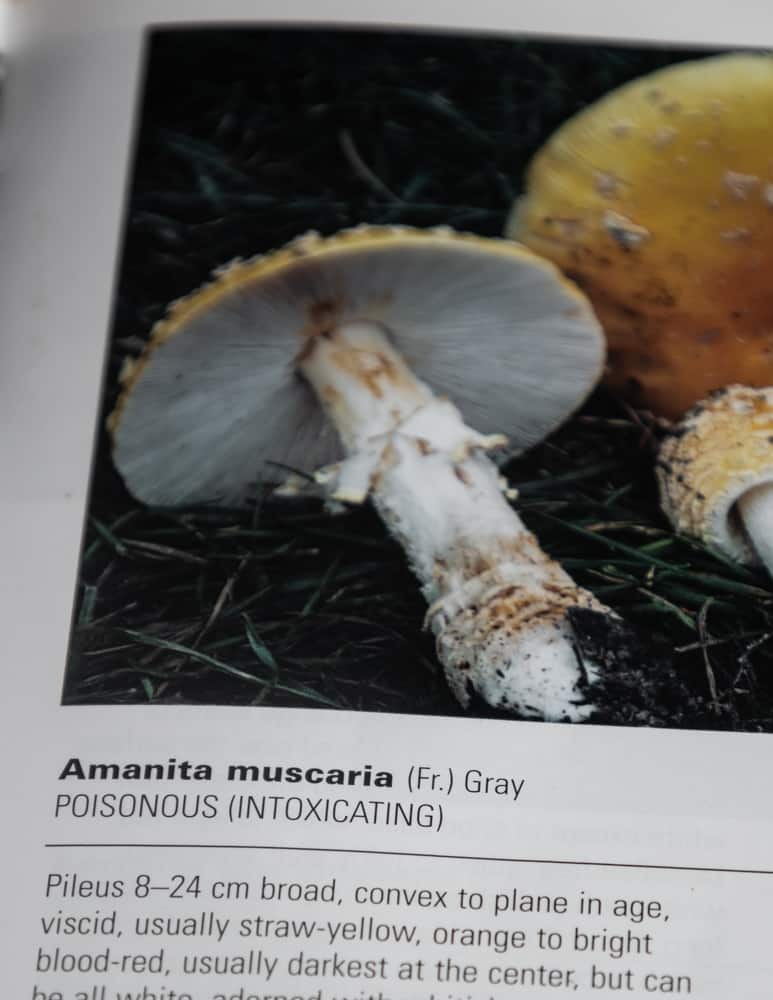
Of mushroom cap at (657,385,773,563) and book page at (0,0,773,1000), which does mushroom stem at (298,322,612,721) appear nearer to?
book page at (0,0,773,1000)

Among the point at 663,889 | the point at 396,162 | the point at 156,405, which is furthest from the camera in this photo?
the point at 396,162

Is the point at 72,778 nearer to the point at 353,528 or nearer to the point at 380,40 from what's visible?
the point at 353,528

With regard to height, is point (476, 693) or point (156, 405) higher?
point (156, 405)

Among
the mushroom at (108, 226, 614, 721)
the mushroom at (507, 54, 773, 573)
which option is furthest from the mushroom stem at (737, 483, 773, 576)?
the mushroom at (108, 226, 614, 721)

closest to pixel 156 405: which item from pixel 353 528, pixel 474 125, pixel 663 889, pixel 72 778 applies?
pixel 353 528

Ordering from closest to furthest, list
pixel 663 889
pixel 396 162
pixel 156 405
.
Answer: pixel 663 889 < pixel 156 405 < pixel 396 162

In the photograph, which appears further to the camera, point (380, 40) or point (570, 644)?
point (380, 40)

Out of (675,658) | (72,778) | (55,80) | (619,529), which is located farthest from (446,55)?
(72,778)

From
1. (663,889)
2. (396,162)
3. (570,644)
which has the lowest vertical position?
(663,889)
